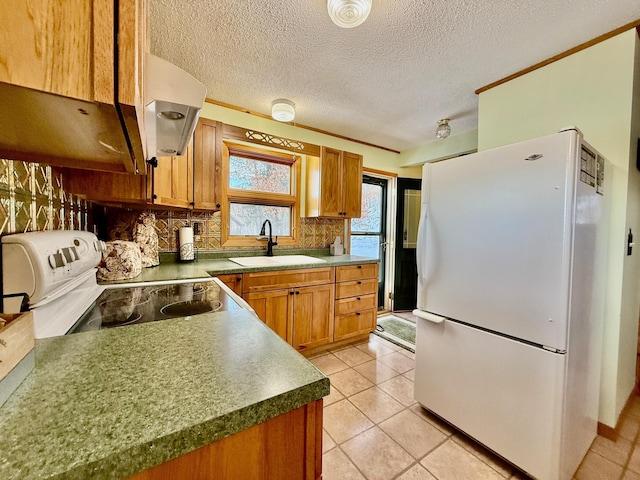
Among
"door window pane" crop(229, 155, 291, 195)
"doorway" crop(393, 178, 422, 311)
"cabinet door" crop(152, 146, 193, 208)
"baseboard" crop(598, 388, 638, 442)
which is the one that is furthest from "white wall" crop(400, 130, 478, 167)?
"cabinet door" crop(152, 146, 193, 208)

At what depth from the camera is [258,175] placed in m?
2.86

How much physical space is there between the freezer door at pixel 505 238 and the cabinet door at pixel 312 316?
1.05m

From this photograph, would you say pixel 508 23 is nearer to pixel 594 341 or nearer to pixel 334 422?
pixel 594 341

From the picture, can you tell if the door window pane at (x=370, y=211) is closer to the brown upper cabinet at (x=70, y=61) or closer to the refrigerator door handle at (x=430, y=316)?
the refrigerator door handle at (x=430, y=316)

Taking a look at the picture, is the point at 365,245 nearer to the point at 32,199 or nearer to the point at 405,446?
the point at 405,446

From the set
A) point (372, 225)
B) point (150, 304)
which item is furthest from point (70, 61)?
point (372, 225)

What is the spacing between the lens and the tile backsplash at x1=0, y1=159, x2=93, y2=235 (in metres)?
0.75

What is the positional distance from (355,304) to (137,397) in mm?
2434

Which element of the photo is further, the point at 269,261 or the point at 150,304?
the point at 269,261

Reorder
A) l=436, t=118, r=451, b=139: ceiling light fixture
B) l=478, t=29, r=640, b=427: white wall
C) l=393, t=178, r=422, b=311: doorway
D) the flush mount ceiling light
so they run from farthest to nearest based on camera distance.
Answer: l=393, t=178, r=422, b=311: doorway, l=436, t=118, r=451, b=139: ceiling light fixture, l=478, t=29, r=640, b=427: white wall, the flush mount ceiling light

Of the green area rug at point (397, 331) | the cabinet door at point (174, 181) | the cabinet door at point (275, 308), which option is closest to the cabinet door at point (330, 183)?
the cabinet door at point (275, 308)

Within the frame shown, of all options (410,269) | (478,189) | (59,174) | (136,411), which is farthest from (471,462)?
(410,269)

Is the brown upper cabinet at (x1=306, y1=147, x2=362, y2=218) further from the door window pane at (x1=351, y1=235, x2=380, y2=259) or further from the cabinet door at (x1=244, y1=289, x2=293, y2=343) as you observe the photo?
the cabinet door at (x1=244, y1=289, x2=293, y2=343)

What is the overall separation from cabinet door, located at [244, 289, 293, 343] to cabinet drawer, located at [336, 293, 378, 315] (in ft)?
1.83
